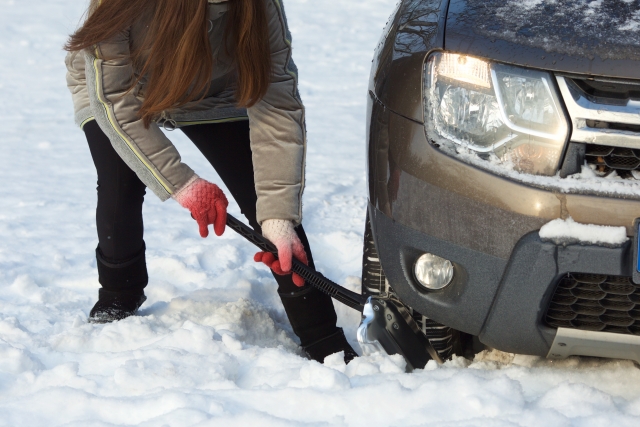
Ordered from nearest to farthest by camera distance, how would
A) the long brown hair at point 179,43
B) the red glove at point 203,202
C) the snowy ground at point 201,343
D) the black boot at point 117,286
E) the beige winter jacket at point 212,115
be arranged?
the snowy ground at point 201,343 → the long brown hair at point 179,43 → the beige winter jacket at point 212,115 → the red glove at point 203,202 → the black boot at point 117,286

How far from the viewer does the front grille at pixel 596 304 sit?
5.37ft

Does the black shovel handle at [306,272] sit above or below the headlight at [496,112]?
below

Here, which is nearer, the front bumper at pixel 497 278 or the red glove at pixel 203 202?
the front bumper at pixel 497 278

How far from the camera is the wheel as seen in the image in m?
2.12

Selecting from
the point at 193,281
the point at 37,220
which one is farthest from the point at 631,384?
the point at 37,220

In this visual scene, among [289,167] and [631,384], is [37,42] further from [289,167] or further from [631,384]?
[631,384]

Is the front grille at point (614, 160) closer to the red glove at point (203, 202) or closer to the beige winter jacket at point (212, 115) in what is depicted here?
the beige winter jacket at point (212, 115)

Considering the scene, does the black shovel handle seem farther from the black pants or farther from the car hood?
the car hood

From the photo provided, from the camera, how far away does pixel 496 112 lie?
A: 1.66m

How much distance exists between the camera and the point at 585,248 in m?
1.56

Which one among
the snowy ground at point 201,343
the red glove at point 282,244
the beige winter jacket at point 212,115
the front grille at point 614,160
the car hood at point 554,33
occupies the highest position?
the car hood at point 554,33

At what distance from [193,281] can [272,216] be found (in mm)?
937

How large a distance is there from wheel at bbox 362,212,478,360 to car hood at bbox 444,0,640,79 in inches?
25.5

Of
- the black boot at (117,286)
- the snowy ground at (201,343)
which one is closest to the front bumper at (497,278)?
the snowy ground at (201,343)
